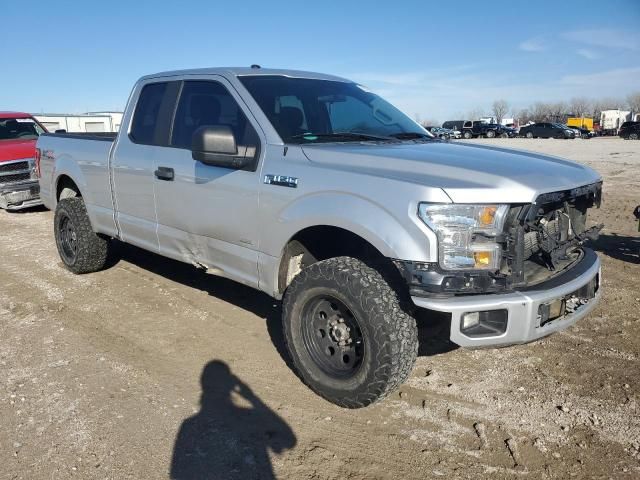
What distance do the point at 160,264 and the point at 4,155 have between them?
5.46 m

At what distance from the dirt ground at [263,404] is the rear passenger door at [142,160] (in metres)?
0.80

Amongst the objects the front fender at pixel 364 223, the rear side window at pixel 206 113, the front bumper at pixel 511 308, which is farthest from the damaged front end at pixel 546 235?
the rear side window at pixel 206 113

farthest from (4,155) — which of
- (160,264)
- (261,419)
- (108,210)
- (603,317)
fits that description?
(603,317)

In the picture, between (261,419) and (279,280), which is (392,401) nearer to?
(261,419)

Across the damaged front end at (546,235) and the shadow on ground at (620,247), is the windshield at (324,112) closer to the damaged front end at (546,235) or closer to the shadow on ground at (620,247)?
the damaged front end at (546,235)

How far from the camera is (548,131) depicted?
50.8 m

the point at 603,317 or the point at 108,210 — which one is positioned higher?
the point at 108,210

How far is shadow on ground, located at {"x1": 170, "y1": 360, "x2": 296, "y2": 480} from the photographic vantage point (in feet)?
9.19

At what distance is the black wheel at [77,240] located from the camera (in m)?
5.79

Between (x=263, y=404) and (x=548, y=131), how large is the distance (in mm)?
53204

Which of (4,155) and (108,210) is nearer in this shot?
(108,210)

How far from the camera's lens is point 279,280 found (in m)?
3.68

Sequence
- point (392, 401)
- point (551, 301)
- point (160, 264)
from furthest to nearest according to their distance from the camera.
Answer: point (160, 264)
point (392, 401)
point (551, 301)

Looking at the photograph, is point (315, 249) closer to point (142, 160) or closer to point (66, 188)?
point (142, 160)
